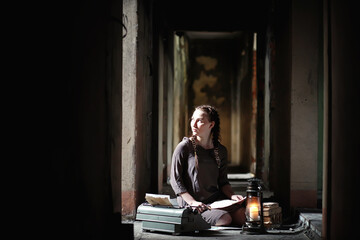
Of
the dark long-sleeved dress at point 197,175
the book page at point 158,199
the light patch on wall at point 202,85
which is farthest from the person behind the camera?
the light patch on wall at point 202,85

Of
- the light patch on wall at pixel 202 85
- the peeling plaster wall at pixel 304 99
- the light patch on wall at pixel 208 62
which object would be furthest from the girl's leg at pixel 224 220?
the light patch on wall at pixel 208 62

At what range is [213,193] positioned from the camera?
509cm

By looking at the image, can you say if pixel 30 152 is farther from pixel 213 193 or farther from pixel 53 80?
Answer: pixel 213 193

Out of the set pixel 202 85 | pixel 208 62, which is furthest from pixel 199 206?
pixel 208 62

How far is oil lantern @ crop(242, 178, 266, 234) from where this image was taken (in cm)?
456

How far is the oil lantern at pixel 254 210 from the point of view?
15.0 feet

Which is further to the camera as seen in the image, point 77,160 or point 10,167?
point 77,160

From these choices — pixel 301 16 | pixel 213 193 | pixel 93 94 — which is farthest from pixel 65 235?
pixel 301 16

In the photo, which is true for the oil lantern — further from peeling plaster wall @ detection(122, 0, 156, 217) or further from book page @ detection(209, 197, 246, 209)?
peeling plaster wall @ detection(122, 0, 156, 217)

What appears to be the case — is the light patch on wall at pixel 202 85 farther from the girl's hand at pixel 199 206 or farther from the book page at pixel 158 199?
the book page at pixel 158 199

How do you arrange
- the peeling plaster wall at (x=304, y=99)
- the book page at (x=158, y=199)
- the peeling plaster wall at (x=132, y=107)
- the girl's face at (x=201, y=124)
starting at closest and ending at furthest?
the book page at (x=158, y=199) < the girl's face at (x=201, y=124) < the peeling plaster wall at (x=132, y=107) < the peeling plaster wall at (x=304, y=99)

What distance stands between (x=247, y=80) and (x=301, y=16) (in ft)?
24.9

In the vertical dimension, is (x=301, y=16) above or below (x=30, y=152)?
above

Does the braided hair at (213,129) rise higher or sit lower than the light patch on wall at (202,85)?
lower
